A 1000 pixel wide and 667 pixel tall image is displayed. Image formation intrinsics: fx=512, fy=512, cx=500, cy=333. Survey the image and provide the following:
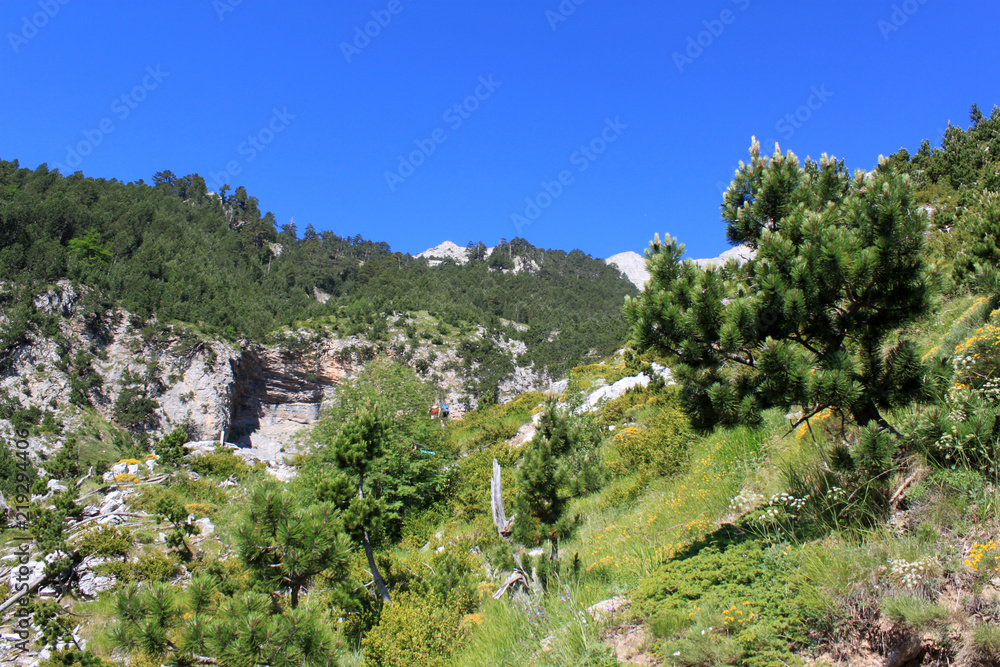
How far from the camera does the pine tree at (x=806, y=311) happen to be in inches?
151

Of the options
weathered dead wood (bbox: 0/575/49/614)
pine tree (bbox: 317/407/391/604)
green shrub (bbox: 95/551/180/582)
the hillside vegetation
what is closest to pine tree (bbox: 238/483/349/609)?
the hillside vegetation

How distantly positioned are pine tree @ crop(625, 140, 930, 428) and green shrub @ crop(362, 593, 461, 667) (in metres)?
3.84

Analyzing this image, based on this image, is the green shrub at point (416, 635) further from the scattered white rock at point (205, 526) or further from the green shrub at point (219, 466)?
the green shrub at point (219, 466)

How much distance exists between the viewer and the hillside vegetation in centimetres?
333

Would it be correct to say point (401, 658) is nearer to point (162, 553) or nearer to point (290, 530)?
point (290, 530)

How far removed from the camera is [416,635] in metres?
5.89

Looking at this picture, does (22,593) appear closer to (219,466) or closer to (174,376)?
(219,466)

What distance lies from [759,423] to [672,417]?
263 inches

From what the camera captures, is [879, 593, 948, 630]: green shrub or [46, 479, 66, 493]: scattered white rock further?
[46, 479, 66, 493]: scattered white rock

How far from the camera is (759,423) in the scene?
4223 millimetres

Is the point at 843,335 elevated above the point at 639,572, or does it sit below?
above

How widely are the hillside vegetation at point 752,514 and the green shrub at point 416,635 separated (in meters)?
0.02

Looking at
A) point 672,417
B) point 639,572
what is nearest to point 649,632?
point 639,572

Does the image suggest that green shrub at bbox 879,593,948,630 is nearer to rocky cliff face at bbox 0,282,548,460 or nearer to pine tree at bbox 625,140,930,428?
pine tree at bbox 625,140,930,428
